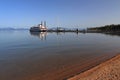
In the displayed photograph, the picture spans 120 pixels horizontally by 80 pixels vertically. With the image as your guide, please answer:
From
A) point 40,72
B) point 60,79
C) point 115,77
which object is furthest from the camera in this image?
point 40,72

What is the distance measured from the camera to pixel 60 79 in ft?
31.9

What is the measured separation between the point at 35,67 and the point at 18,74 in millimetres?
2112

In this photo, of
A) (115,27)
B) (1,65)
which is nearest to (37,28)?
(115,27)

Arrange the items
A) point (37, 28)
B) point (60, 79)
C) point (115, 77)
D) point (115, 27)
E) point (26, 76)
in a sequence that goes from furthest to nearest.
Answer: point (37, 28) < point (115, 27) < point (26, 76) < point (60, 79) < point (115, 77)

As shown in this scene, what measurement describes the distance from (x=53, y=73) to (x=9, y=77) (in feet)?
9.68

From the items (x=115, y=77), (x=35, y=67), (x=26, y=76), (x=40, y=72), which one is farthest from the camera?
(x=35, y=67)

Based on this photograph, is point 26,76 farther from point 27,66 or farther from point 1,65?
point 1,65

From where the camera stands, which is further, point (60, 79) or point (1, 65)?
point (1, 65)

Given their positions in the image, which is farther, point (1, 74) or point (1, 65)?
point (1, 65)

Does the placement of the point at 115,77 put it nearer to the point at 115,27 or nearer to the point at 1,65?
the point at 1,65

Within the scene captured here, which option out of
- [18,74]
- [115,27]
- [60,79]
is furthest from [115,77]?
[115,27]

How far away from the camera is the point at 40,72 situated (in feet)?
37.4

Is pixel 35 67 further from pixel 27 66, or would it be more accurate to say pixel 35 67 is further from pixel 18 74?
pixel 18 74

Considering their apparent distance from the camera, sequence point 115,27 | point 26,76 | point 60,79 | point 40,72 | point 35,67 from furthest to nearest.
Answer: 1. point 115,27
2. point 35,67
3. point 40,72
4. point 26,76
5. point 60,79
